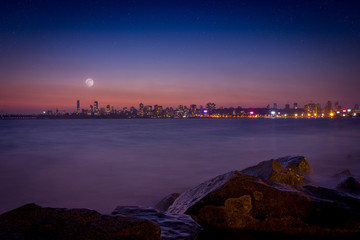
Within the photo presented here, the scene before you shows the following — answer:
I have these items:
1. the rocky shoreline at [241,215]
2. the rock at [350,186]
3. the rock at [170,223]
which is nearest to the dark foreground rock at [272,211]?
the rocky shoreline at [241,215]

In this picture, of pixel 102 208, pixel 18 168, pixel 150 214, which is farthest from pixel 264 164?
pixel 18 168

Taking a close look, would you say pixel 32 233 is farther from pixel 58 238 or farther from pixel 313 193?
pixel 313 193

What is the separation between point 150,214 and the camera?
3.70 m

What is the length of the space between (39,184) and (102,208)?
13.3 ft

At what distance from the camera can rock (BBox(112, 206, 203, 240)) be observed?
3121 mm

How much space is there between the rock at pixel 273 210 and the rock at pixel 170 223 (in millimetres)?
667

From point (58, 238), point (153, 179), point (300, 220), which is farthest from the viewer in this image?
point (153, 179)

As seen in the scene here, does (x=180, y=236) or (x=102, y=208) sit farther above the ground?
(x=180, y=236)

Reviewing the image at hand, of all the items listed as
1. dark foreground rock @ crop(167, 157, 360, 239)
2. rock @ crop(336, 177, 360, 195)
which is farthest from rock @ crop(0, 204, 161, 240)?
rock @ crop(336, 177, 360, 195)

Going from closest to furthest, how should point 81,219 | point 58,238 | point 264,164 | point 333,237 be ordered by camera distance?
point 58,238 → point 81,219 → point 333,237 → point 264,164

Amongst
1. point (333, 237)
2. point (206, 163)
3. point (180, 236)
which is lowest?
point (206, 163)

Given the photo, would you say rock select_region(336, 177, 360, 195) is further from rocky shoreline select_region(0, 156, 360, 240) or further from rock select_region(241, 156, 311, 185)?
rocky shoreline select_region(0, 156, 360, 240)

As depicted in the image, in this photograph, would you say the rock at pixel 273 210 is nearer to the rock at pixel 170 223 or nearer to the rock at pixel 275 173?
the rock at pixel 170 223

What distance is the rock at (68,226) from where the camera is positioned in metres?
2.35
